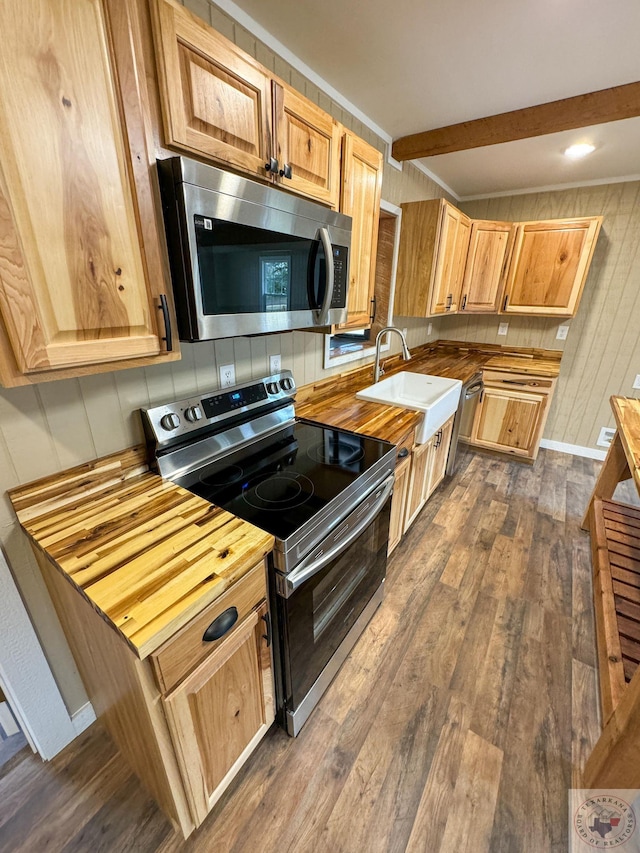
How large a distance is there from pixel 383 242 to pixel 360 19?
1394mm

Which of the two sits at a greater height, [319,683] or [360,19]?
[360,19]

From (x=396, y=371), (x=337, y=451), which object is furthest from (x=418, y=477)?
(x=396, y=371)

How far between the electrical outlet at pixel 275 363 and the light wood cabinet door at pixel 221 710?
3.51 ft

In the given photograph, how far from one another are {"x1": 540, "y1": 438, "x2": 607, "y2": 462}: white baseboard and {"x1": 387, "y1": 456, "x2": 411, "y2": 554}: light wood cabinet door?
2.57 m

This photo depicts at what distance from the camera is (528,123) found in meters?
1.86

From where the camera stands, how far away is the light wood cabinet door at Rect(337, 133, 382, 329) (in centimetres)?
138

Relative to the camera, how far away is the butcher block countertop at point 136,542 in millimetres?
704

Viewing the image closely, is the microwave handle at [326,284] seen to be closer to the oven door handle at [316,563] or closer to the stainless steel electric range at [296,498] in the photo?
the stainless steel electric range at [296,498]

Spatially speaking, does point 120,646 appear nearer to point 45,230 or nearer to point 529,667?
point 45,230

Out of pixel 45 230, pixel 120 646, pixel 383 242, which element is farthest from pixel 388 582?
pixel 383 242

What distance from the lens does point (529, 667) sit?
153 centimetres

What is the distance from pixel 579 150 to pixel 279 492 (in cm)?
297

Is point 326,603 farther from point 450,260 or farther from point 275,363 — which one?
point 450,260

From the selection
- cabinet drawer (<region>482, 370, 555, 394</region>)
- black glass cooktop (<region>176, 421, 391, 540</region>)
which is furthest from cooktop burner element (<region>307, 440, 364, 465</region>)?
cabinet drawer (<region>482, 370, 555, 394</region>)
